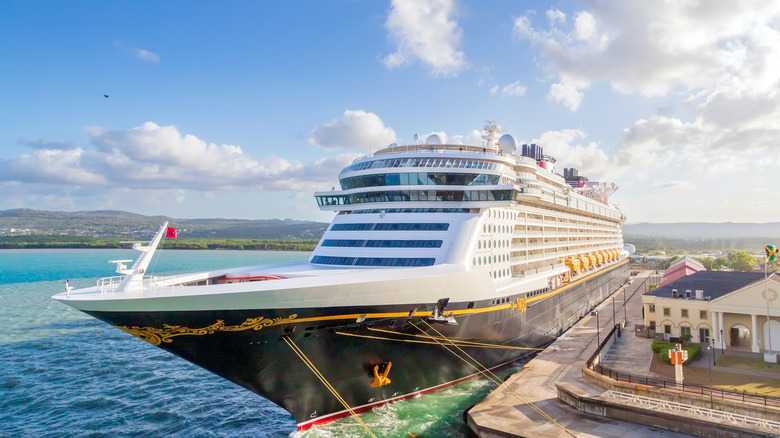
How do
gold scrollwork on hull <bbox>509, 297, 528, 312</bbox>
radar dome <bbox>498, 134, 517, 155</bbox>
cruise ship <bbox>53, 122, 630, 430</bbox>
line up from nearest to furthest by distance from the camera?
cruise ship <bbox>53, 122, 630, 430</bbox> < gold scrollwork on hull <bbox>509, 297, 528, 312</bbox> < radar dome <bbox>498, 134, 517, 155</bbox>

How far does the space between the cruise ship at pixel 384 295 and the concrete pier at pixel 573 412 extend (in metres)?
1.85

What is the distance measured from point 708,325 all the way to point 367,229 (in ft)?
63.6

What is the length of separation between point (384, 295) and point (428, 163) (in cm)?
882

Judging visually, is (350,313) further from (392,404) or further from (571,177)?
(571,177)

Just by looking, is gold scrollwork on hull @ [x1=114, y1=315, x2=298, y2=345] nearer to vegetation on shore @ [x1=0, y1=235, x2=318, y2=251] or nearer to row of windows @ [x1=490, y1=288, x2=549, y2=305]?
row of windows @ [x1=490, y1=288, x2=549, y2=305]

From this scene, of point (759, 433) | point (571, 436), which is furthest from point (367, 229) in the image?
point (759, 433)

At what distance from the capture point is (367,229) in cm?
1980

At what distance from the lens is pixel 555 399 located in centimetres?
1691

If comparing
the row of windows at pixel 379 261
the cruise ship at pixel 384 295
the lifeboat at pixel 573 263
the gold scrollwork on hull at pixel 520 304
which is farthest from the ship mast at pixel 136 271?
the lifeboat at pixel 573 263

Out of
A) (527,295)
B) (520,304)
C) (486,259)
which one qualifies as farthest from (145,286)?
(527,295)

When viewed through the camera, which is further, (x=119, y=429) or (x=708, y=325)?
(x=708, y=325)

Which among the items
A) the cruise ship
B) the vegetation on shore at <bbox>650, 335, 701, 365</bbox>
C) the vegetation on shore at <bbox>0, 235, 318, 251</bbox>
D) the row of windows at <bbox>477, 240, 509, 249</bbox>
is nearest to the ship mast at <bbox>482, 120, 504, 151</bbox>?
the cruise ship

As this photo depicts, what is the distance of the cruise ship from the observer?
1135cm

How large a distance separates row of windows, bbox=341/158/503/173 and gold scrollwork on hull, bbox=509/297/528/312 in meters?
6.55
